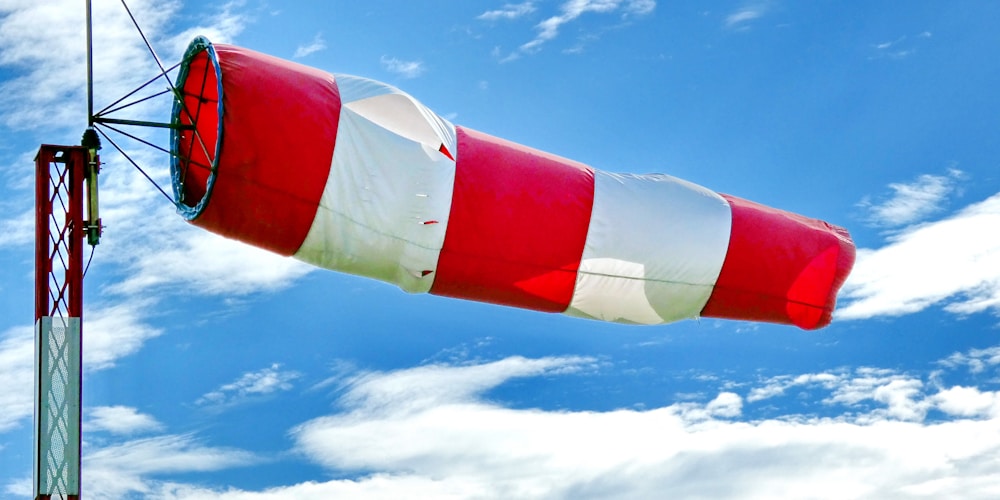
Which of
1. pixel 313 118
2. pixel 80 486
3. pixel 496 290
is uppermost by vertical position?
pixel 313 118

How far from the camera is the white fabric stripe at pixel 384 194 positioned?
46.5 ft

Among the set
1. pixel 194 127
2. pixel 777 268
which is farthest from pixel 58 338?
pixel 777 268

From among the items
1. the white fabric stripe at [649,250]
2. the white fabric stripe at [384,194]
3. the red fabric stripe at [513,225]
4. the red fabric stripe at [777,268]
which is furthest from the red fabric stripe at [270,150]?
the red fabric stripe at [777,268]

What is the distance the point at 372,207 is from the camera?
14242 millimetres

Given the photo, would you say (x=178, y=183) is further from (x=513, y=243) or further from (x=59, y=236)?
(x=513, y=243)

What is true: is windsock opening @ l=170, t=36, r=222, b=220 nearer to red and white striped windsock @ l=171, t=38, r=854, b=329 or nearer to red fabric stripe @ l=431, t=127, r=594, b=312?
red and white striped windsock @ l=171, t=38, r=854, b=329

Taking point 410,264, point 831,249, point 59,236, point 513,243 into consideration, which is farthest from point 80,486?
point 831,249

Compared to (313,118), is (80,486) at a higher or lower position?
lower

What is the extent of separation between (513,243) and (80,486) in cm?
525

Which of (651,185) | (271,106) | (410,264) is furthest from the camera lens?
(651,185)

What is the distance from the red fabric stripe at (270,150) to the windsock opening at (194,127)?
28 cm

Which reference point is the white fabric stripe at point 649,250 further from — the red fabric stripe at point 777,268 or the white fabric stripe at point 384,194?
the white fabric stripe at point 384,194

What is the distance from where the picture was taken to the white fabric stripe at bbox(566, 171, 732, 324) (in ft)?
52.4

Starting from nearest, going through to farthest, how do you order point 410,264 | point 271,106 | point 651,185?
point 271,106
point 410,264
point 651,185
